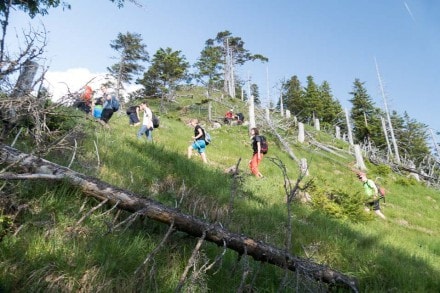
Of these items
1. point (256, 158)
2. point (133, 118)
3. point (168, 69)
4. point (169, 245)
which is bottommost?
point (169, 245)

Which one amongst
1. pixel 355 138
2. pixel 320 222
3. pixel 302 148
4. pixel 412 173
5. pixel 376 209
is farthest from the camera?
pixel 355 138

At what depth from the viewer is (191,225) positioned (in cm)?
370

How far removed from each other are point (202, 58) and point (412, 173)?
3218cm

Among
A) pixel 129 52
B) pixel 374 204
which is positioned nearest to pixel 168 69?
pixel 129 52

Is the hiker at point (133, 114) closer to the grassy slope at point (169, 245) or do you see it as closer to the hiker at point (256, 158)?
the hiker at point (256, 158)

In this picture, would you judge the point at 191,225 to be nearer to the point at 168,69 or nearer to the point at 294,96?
the point at 168,69

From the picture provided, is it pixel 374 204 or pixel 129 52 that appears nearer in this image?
pixel 374 204

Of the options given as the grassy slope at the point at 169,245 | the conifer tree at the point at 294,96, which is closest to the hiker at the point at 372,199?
the grassy slope at the point at 169,245

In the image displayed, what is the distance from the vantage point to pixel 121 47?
48938mm

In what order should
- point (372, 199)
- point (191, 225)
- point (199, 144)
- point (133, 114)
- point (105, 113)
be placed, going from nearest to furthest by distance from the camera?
1. point (191, 225)
2. point (199, 144)
3. point (372, 199)
4. point (105, 113)
5. point (133, 114)

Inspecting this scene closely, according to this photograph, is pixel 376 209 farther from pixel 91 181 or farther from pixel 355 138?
pixel 355 138

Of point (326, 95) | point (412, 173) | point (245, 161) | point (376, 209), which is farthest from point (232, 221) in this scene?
point (326, 95)

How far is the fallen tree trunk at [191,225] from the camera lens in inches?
145

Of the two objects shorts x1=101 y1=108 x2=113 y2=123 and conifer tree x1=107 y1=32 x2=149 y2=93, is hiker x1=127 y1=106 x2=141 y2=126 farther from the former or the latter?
conifer tree x1=107 y1=32 x2=149 y2=93
